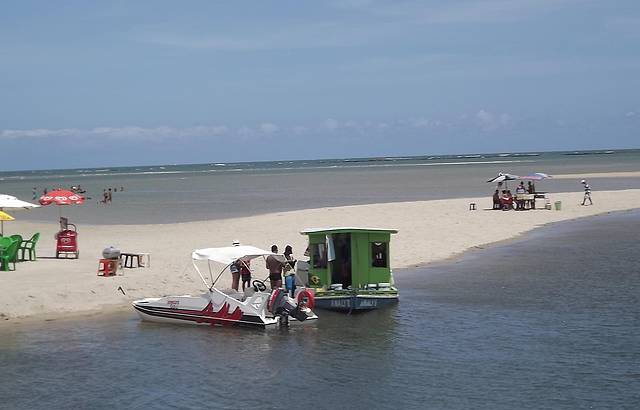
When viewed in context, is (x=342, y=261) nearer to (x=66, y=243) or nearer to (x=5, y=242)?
(x=66, y=243)

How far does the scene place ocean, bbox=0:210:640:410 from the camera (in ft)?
49.6

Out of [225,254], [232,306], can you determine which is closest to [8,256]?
[225,254]

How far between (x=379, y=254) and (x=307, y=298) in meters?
3.01

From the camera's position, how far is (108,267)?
25.0 metres

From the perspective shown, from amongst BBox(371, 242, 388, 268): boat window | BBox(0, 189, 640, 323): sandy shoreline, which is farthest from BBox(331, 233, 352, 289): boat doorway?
BBox(0, 189, 640, 323): sandy shoreline

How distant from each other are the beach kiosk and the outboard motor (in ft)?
6.46

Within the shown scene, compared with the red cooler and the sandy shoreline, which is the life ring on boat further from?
the red cooler

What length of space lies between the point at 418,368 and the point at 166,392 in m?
5.10

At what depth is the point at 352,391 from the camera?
15.5 metres

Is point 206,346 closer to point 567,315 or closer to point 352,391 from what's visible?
point 352,391

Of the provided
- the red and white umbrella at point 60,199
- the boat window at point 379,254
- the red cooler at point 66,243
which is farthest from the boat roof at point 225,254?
the red cooler at point 66,243

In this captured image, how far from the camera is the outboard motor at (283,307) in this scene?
20672 millimetres

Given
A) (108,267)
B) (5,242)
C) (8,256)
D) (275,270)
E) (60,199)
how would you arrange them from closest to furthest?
1. (275,270)
2. (108,267)
3. (8,256)
4. (5,242)
5. (60,199)

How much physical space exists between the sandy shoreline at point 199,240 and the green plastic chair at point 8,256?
0.40 meters
